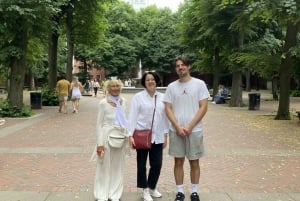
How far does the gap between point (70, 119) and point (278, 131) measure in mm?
7892

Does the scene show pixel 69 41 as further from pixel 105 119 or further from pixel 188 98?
pixel 188 98

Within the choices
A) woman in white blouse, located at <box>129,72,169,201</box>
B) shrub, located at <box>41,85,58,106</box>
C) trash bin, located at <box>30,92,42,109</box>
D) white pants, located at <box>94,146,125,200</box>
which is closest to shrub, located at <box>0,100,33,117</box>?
trash bin, located at <box>30,92,42,109</box>

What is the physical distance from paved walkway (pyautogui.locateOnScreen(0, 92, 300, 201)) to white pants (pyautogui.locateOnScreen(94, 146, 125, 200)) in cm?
27

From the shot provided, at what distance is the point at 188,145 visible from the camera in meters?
5.85

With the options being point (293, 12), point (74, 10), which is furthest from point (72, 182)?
point (74, 10)

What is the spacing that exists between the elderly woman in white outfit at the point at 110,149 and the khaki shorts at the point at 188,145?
2.19 ft

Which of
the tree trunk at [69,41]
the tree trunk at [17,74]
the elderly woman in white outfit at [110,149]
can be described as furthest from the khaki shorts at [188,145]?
the tree trunk at [69,41]

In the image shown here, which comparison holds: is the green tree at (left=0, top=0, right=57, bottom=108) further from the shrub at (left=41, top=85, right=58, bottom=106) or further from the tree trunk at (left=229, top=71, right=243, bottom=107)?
the tree trunk at (left=229, top=71, right=243, bottom=107)

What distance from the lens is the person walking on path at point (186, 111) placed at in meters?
5.77

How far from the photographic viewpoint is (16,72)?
20.0m

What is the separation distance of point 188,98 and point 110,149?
4.08 ft

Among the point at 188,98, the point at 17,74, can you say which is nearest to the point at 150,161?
the point at 188,98

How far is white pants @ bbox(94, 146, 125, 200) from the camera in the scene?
6.11 m

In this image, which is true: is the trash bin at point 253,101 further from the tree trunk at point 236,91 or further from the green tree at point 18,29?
the green tree at point 18,29
